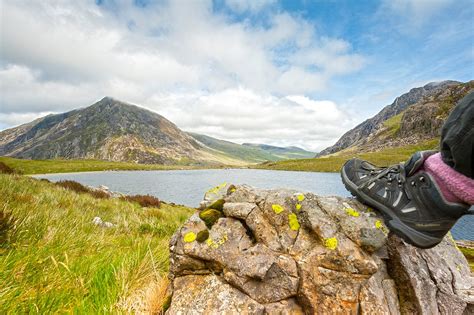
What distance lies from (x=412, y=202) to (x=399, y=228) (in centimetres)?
Result: 39

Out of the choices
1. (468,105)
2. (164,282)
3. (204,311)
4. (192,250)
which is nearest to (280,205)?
(192,250)

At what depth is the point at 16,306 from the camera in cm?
245

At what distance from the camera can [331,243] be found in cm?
340

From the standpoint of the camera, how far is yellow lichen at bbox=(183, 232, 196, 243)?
12.2ft

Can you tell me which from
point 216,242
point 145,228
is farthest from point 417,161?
point 145,228

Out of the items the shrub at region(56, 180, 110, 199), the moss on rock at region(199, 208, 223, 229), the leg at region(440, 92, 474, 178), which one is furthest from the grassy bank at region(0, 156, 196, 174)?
the leg at region(440, 92, 474, 178)

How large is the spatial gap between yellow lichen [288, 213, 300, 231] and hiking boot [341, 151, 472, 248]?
110 centimetres

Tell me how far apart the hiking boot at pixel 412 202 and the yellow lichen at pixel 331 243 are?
795 millimetres

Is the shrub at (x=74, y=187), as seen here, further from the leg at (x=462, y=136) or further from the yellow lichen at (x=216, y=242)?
the leg at (x=462, y=136)

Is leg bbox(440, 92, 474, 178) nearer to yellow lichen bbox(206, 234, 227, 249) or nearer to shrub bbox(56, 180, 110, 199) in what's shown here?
yellow lichen bbox(206, 234, 227, 249)

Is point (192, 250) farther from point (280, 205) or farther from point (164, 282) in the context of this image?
point (280, 205)

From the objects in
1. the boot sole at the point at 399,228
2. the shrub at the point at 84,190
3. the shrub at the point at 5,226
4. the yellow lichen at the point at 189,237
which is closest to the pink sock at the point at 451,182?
the boot sole at the point at 399,228

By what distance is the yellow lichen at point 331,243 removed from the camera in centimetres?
337

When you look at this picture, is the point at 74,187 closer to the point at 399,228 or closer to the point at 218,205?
the point at 218,205
